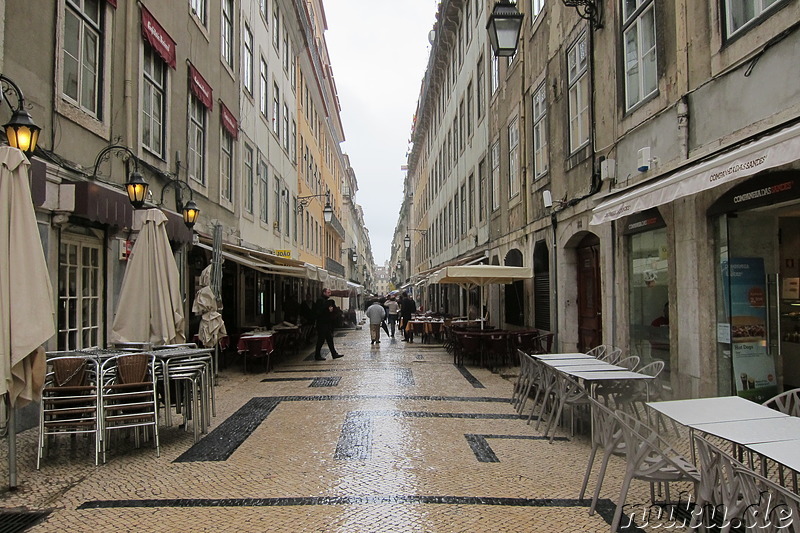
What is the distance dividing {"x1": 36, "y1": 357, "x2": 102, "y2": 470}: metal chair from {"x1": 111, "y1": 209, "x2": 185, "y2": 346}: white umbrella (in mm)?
1094

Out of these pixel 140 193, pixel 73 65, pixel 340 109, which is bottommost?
pixel 140 193

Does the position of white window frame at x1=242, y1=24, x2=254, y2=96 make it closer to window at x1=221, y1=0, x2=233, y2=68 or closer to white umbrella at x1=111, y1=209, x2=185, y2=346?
window at x1=221, y1=0, x2=233, y2=68

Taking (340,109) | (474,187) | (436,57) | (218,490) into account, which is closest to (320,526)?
(218,490)

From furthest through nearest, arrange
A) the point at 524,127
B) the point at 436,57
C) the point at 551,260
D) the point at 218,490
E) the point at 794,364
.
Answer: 1. the point at 436,57
2. the point at 524,127
3. the point at 551,260
4. the point at 794,364
5. the point at 218,490

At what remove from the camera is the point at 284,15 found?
22.8 meters

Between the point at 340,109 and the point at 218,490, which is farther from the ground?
the point at 340,109

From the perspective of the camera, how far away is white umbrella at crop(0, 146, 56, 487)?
412 cm

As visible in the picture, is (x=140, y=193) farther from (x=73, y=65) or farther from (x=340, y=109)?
(x=340, y=109)

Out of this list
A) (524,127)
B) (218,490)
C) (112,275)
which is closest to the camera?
(218,490)

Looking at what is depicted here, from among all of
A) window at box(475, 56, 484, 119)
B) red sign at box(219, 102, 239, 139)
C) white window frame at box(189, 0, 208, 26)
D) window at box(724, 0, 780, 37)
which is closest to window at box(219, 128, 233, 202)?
red sign at box(219, 102, 239, 139)

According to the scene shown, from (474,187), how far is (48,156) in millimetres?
→ 16495

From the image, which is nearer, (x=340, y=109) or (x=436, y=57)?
(x=436, y=57)

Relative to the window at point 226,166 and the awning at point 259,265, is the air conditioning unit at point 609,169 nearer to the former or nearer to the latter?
the awning at point 259,265

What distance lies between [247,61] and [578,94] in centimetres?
1079
